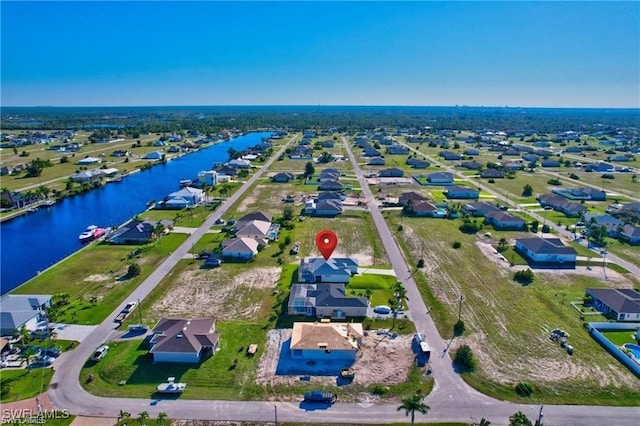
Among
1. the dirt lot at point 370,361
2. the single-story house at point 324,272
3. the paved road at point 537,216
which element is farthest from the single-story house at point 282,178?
the dirt lot at point 370,361

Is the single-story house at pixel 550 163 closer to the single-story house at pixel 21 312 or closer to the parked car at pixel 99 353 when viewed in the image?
the parked car at pixel 99 353

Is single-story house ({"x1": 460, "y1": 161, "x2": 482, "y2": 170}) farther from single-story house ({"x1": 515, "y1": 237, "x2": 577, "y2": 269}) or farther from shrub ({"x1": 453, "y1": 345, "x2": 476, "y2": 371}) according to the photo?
shrub ({"x1": 453, "y1": 345, "x2": 476, "y2": 371})

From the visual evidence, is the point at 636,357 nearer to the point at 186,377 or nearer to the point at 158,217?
the point at 186,377

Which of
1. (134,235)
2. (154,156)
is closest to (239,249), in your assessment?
(134,235)

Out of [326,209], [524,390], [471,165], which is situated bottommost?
[524,390]

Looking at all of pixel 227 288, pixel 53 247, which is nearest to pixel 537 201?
pixel 227 288

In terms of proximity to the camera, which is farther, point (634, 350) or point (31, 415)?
point (634, 350)

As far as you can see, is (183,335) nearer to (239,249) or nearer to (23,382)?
(23,382)
